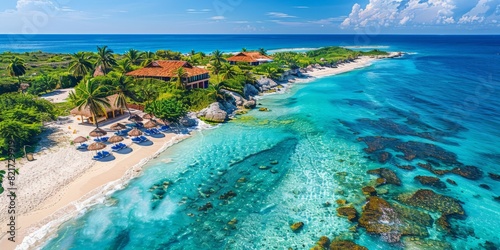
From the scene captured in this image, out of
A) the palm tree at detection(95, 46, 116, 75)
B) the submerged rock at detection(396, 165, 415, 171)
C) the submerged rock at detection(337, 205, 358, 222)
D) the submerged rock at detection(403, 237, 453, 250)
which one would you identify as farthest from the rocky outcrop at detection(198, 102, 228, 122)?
the submerged rock at detection(403, 237, 453, 250)

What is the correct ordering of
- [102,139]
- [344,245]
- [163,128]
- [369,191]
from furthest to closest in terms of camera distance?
[163,128]
[102,139]
[369,191]
[344,245]

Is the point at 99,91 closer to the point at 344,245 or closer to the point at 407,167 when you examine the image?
the point at 344,245

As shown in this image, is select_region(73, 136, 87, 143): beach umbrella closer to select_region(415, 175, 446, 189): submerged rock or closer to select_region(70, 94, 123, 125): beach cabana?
select_region(70, 94, 123, 125): beach cabana

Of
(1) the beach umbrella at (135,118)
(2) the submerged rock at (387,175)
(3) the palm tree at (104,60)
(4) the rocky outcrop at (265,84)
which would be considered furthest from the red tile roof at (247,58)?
(2) the submerged rock at (387,175)

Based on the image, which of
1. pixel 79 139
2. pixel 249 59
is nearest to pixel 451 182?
pixel 79 139

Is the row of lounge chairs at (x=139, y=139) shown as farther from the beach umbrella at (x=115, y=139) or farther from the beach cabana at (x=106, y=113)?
the beach cabana at (x=106, y=113)

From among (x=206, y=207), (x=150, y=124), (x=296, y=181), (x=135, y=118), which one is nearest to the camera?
(x=206, y=207)

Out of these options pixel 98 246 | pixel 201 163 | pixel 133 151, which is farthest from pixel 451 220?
pixel 133 151
